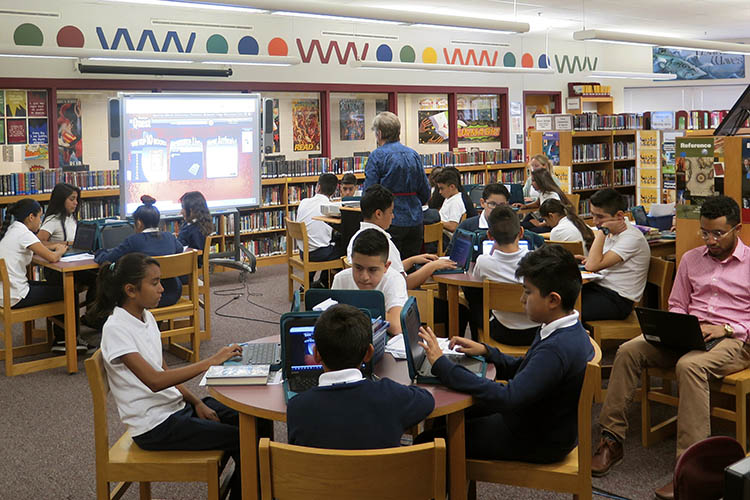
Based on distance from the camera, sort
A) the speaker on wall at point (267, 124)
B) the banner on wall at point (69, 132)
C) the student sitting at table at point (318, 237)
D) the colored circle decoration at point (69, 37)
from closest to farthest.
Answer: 1. the student sitting at table at point (318, 237)
2. the speaker on wall at point (267, 124)
3. the colored circle decoration at point (69, 37)
4. the banner on wall at point (69, 132)

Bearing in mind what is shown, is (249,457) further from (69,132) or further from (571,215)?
(69,132)

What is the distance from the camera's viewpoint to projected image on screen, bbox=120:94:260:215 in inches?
322

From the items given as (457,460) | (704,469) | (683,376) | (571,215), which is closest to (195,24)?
(571,215)

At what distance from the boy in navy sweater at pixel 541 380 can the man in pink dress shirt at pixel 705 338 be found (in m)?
1.05

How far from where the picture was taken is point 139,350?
121 inches

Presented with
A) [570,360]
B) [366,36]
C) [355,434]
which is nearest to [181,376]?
[355,434]

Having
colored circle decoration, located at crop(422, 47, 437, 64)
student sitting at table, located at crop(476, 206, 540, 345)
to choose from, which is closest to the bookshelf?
colored circle decoration, located at crop(422, 47, 437, 64)

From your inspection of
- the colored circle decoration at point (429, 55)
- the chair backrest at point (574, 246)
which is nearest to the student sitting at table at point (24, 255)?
the chair backrest at point (574, 246)

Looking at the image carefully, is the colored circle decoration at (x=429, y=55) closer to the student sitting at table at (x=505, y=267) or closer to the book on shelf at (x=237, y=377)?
the student sitting at table at (x=505, y=267)

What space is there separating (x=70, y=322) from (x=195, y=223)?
177 centimetres

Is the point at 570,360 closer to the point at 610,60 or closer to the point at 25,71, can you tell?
the point at 25,71

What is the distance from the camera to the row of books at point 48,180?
27.7 feet

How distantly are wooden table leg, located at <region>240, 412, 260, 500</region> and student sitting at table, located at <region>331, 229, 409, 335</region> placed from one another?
1.06 m

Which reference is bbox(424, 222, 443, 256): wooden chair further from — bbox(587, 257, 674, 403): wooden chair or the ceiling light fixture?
the ceiling light fixture
